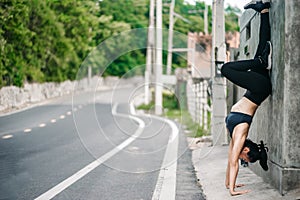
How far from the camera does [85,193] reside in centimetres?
741

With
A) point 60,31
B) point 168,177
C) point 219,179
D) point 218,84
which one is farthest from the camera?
point 60,31

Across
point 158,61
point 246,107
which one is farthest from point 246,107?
point 158,61

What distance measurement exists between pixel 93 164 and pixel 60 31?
31043 millimetres

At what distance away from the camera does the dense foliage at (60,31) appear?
24734 millimetres

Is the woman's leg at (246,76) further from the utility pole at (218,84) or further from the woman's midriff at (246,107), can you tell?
the utility pole at (218,84)

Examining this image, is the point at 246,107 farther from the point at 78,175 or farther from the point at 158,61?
the point at 158,61

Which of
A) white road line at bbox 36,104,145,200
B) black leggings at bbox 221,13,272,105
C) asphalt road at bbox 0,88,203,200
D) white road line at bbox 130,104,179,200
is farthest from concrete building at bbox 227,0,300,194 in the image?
white road line at bbox 36,104,145,200

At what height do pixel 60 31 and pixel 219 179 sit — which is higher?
pixel 60 31

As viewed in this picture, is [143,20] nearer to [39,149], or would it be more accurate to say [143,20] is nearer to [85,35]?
[85,35]

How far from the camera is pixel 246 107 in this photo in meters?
7.09

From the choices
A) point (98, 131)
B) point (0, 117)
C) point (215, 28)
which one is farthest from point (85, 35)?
point (215, 28)

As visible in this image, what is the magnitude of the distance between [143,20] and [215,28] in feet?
139

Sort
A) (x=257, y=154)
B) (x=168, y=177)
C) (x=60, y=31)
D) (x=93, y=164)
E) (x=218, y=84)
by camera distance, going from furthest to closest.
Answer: (x=60, y=31) < (x=218, y=84) < (x=93, y=164) < (x=168, y=177) < (x=257, y=154)

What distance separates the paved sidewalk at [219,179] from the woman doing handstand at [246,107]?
0.21m
